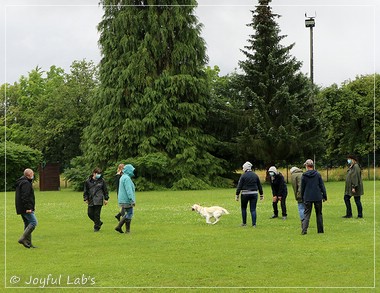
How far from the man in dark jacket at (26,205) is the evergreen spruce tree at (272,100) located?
3282cm

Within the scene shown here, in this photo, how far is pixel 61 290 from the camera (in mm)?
10898

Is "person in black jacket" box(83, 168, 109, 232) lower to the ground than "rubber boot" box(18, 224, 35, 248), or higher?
higher

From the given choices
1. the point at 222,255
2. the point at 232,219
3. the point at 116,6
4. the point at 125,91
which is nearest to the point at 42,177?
the point at 125,91

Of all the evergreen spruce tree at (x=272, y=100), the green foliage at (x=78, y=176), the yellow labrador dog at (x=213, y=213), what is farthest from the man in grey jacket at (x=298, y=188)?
the green foliage at (x=78, y=176)

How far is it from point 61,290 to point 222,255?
4.21m

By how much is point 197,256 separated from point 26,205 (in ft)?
14.4

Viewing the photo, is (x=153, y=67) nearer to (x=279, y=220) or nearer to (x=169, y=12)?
(x=169, y=12)

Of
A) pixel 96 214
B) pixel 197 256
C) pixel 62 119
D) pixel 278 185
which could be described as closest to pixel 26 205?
pixel 96 214

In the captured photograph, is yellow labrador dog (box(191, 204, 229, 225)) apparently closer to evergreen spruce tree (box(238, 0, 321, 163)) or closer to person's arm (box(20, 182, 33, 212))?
person's arm (box(20, 182, 33, 212))

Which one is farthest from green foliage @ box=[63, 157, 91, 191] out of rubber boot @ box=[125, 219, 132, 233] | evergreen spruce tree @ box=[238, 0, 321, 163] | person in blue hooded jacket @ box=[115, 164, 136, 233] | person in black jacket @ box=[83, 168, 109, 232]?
person in blue hooded jacket @ box=[115, 164, 136, 233]

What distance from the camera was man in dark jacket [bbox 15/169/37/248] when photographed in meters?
15.8

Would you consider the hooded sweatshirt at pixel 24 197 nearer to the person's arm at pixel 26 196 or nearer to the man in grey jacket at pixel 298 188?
the person's arm at pixel 26 196

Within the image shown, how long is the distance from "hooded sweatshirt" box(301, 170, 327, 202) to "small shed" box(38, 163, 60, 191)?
37.0 m

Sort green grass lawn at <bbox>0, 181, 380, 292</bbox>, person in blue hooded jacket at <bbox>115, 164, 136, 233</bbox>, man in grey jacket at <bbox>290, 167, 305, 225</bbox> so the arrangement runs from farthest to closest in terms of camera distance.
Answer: person in blue hooded jacket at <bbox>115, 164, 136, 233</bbox>, man in grey jacket at <bbox>290, 167, 305, 225</bbox>, green grass lawn at <bbox>0, 181, 380, 292</bbox>
